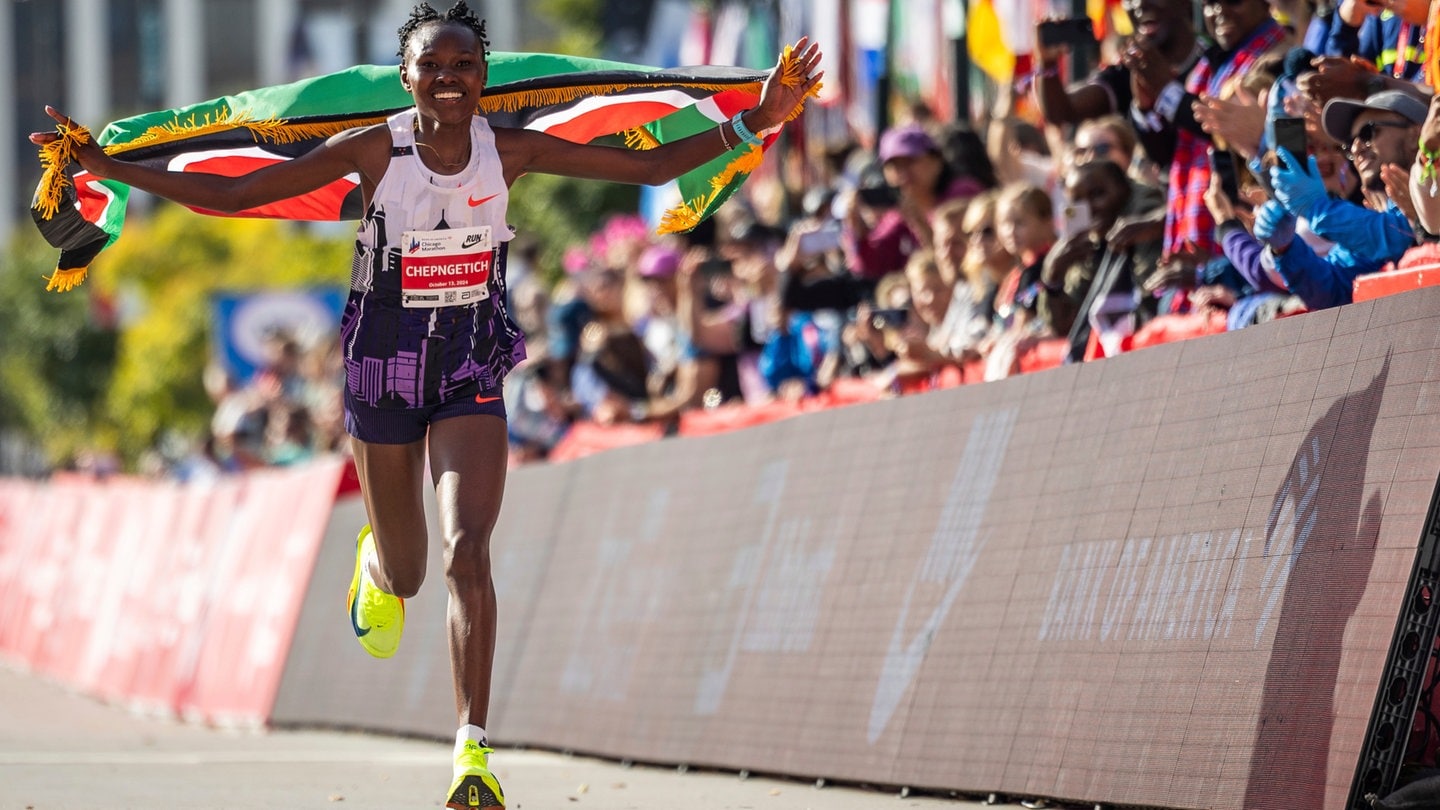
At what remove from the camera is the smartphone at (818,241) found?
11.8 meters

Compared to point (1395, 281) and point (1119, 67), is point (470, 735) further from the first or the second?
point (1119, 67)

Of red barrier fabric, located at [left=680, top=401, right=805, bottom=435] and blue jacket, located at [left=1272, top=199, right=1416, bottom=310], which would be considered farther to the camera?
red barrier fabric, located at [left=680, top=401, right=805, bottom=435]

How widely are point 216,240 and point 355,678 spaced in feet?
152

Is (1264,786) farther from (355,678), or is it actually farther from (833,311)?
(355,678)

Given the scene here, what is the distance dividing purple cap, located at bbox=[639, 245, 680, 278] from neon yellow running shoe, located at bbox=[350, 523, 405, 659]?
602 centimetres

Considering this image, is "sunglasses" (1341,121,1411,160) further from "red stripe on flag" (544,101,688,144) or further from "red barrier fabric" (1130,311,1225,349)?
"red stripe on flag" (544,101,688,144)

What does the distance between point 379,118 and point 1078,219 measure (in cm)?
309

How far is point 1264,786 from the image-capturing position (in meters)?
5.66

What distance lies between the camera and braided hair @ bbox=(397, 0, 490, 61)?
6.63 meters

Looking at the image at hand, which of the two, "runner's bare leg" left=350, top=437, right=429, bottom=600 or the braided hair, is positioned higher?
the braided hair

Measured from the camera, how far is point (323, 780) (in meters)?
8.62

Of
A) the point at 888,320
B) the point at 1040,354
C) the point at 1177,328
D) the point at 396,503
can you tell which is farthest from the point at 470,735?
the point at 888,320

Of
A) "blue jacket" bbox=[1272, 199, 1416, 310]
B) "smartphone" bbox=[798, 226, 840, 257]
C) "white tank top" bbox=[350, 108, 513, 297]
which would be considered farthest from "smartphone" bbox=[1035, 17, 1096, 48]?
"white tank top" bbox=[350, 108, 513, 297]

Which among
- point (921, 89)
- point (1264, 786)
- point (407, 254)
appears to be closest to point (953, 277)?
point (407, 254)
